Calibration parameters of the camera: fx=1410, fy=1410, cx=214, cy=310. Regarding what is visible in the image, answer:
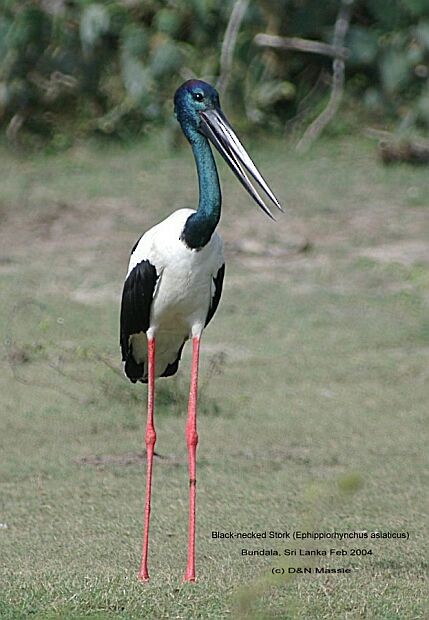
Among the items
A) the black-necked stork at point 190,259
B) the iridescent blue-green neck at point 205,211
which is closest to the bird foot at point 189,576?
the black-necked stork at point 190,259

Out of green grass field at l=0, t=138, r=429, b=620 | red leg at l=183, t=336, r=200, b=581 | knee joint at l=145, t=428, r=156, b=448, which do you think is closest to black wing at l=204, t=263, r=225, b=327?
red leg at l=183, t=336, r=200, b=581

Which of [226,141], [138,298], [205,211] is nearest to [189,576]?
[138,298]

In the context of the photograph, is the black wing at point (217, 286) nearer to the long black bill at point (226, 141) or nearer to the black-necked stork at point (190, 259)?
the black-necked stork at point (190, 259)

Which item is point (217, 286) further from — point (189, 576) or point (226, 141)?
point (189, 576)

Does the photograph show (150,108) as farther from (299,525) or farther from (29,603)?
(29,603)

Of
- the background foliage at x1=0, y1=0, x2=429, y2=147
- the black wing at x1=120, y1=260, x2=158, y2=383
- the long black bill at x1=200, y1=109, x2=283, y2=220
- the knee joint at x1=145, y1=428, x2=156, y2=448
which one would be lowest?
the background foliage at x1=0, y1=0, x2=429, y2=147

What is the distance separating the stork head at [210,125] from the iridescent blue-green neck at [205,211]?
3.6 inches

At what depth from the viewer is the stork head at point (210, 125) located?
450 centimetres

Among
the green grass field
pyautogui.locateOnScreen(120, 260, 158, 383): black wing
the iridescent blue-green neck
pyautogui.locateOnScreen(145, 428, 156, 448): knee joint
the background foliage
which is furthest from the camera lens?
the background foliage

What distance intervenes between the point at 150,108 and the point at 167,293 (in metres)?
6.40

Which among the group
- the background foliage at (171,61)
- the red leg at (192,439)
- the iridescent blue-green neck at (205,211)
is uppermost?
the iridescent blue-green neck at (205,211)

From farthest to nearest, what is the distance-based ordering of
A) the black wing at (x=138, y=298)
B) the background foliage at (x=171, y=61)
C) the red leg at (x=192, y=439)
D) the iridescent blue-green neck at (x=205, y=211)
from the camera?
the background foliage at (x=171, y=61) < the black wing at (x=138, y=298) < the iridescent blue-green neck at (x=205, y=211) < the red leg at (x=192, y=439)

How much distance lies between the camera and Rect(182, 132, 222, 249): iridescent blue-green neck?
435 cm

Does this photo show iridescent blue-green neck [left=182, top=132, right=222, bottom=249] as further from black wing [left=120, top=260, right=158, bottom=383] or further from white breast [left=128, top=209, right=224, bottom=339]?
black wing [left=120, top=260, right=158, bottom=383]
